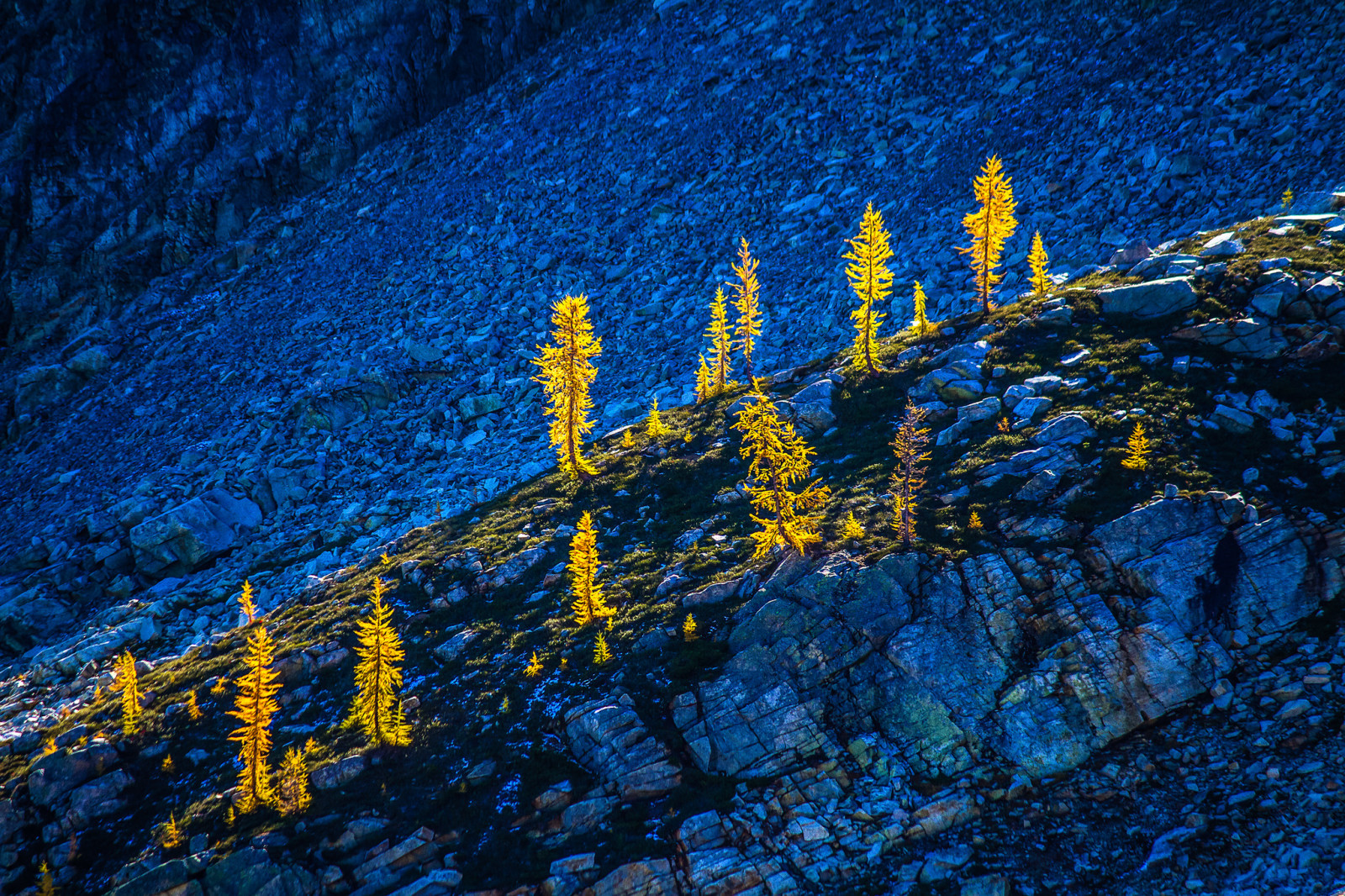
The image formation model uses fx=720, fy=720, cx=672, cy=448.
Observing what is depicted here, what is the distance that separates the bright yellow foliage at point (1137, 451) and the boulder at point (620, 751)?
15075 mm

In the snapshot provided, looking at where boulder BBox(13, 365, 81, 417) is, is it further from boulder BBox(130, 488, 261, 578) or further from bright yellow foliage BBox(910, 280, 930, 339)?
bright yellow foliage BBox(910, 280, 930, 339)

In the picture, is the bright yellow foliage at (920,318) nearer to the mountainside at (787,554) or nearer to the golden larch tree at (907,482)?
the mountainside at (787,554)

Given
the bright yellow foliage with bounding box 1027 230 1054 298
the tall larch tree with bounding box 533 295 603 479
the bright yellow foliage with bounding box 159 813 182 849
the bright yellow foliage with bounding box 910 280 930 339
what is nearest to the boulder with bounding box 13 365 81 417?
the tall larch tree with bounding box 533 295 603 479

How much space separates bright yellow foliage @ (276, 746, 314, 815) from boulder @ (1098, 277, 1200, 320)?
1254 inches

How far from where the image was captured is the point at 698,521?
26594mm

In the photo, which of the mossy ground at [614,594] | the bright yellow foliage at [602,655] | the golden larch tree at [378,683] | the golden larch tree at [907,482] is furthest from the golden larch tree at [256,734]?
the golden larch tree at [907,482]

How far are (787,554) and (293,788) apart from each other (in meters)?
14.6

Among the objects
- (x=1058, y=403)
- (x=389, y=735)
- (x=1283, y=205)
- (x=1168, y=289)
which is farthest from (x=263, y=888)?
(x=1283, y=205)

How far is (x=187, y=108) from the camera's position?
7100cm

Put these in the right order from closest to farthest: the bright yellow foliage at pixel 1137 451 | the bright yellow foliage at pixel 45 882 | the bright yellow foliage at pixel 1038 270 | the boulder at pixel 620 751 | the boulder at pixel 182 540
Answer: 1. the boulder at pixel 620 751
2. the bright yellow foliage at pixel 45 882
3. the bright yellow foliage at pixel 1137 451
4. the bright yellow foliage at pixel 1038 270
5. the boulder at pixel 182 540

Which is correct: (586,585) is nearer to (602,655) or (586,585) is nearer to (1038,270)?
(602,655)

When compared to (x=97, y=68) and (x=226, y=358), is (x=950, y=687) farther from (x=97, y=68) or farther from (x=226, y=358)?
(x=97, y=68)

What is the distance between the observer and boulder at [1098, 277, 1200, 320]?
87.7 feet

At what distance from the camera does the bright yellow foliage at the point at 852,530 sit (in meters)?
21.3
